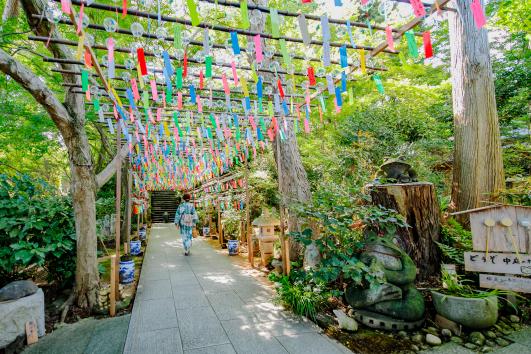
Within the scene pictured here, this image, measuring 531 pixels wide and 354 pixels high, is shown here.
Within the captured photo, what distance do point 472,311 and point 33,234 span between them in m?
5.70

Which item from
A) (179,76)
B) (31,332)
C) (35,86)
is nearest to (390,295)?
(179,76)

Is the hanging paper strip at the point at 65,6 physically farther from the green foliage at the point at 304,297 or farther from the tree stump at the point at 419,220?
the tree stump at the point at 419,220

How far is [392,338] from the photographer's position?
113 inches

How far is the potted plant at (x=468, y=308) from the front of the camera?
2791mm

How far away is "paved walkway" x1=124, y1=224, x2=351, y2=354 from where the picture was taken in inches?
109

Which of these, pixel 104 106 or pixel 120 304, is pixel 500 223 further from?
pixel 104 106

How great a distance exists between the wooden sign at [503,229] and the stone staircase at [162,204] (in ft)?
58.7

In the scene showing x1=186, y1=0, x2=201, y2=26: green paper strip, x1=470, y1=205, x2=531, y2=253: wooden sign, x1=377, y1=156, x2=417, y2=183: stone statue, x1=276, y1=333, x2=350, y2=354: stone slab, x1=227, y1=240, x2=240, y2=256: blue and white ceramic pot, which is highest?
x1=186, y1=0, x2=201, y2=26: green paper strip

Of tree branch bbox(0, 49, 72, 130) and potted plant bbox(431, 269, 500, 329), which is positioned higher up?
tree branch bbox(0, 49, 72, 130)

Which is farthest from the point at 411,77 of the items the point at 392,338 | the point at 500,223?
the point at 392,338

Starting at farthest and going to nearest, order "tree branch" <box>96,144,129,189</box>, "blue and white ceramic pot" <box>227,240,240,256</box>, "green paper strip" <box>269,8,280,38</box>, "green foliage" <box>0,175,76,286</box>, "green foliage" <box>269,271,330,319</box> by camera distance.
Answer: "blue and white ceramic pot" <box>227,240,240,256</box>
"tree branch" <box>96,144,129,189</box>
"green foliage" <box>0,175,76,286</box>
"green foliage" <box>269,271,330,319</box>
"green paper strip" <box>269,8,280,38</box>

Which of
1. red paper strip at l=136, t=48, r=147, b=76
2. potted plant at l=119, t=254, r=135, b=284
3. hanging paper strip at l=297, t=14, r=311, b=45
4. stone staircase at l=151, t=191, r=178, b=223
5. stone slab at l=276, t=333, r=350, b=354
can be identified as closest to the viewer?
hanging paper strip at l=297, t=14, r=311, b=45

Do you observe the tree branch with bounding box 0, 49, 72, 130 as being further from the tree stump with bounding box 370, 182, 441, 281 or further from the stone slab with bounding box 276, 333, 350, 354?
the tree stump with bounding box 370, 182, 441, 281

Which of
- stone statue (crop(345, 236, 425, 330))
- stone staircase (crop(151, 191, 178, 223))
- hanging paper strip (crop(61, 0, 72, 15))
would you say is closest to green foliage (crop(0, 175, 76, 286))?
hanging paper strip (crop(61, 0, 72, 15))
